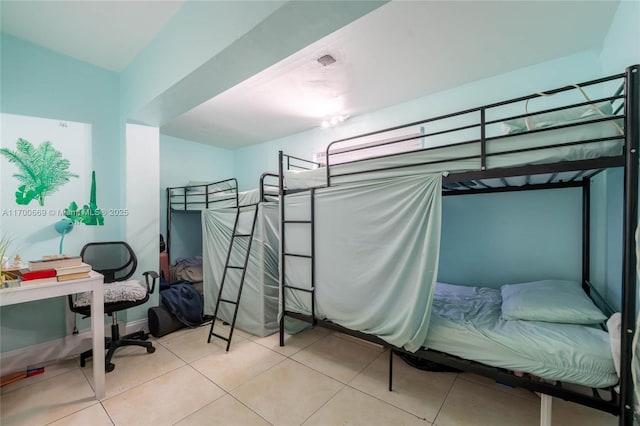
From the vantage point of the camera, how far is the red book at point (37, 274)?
170 cm

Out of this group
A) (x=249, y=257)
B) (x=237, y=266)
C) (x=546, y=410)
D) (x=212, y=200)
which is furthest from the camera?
(x=212, y=200)

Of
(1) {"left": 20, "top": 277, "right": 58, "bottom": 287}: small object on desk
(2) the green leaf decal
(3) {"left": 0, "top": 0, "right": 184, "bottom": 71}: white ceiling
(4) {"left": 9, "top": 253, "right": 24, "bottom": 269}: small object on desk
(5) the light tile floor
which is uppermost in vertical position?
(3) {"left": 0, "top": 0, "right": 184, "bottom": 71}: white ceiling

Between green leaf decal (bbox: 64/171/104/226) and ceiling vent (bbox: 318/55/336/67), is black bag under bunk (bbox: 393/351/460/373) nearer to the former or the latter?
ceiling vent (bbox: 318/55/336/67)

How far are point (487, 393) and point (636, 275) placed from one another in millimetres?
1219

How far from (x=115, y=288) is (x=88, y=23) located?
7.43 feet

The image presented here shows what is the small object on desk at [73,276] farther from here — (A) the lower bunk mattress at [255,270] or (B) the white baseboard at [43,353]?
(A) the lower bunk mattress at [255,270]

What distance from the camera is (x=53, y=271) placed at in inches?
71.0

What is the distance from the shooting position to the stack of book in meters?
1.72

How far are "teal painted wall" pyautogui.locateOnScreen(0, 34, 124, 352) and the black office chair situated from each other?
0.52 feet

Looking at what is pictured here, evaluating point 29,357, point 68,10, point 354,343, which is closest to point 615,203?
point 354,343

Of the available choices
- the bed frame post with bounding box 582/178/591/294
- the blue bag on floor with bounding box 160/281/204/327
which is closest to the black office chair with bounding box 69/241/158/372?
the blue bag on floor with bounding box 160/281/204/327

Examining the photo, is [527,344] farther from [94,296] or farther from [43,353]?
[43,353]

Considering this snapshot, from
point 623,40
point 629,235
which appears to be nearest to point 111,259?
point 629,235

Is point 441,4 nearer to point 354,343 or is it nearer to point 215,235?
point 354,343
